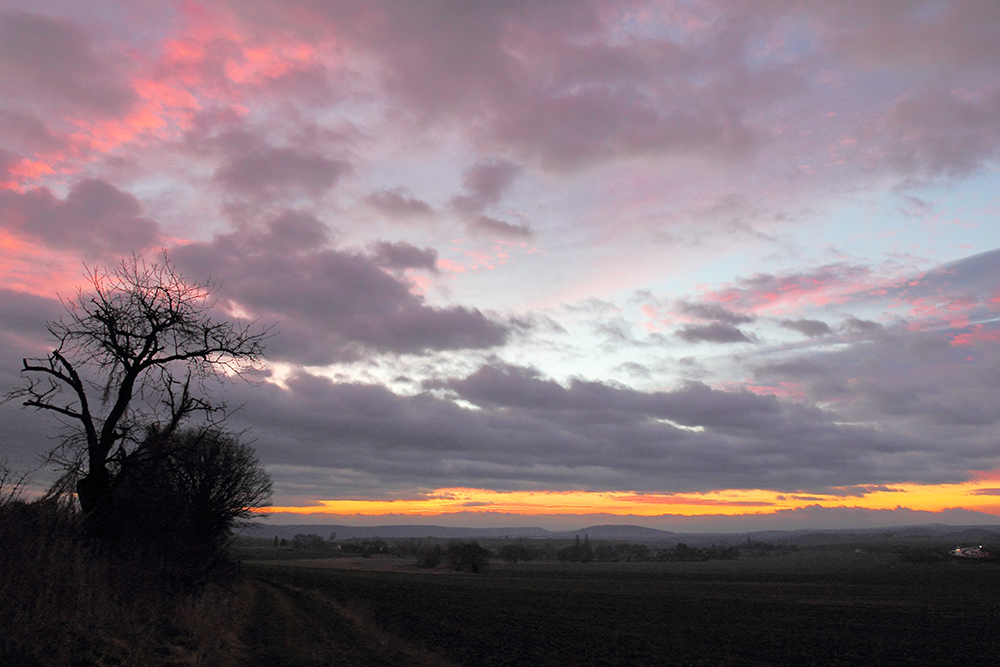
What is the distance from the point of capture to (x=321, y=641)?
20.6m

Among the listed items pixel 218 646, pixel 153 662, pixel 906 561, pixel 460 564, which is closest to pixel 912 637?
pixel 218 646

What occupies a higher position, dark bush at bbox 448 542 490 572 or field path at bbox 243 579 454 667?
field path at bbox 243 579 454 667

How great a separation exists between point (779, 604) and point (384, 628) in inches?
1430

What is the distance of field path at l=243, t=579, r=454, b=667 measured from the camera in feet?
56.2

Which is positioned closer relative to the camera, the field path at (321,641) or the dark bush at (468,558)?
the field path at (321,641)

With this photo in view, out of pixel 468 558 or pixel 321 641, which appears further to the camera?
pixel 468 558

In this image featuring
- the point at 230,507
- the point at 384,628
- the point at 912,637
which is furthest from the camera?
the point at 230,507

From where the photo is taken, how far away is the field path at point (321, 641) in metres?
17.1

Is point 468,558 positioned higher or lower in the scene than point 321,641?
lower

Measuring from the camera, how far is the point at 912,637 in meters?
28.7

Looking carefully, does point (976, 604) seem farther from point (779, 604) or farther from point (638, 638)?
point (638, 638)

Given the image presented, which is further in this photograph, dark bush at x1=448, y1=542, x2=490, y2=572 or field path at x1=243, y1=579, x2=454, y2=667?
dark bush at x1=448, y1=542, x2=490, y2=572

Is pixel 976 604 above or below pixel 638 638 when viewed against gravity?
below

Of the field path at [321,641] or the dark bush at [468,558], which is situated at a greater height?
the field path at [321,641]
